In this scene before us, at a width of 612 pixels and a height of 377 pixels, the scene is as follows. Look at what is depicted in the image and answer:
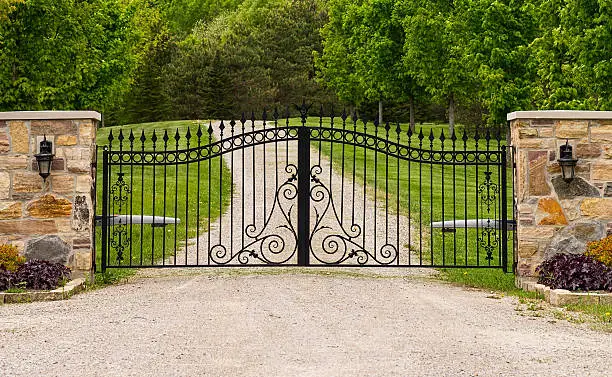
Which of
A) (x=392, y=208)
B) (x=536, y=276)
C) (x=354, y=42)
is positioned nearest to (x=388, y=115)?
(x=354, y=42)

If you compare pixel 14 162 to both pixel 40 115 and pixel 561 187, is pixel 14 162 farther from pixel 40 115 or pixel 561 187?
pixel 561 187

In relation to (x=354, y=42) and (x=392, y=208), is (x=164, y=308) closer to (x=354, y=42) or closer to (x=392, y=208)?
(x=392, y=208)

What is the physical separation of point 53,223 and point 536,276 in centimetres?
581

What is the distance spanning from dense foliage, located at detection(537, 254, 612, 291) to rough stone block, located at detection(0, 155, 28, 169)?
6.28 metres

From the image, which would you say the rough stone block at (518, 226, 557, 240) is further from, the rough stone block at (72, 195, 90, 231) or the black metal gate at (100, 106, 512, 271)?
the rough stone block at (72, 195, 90, 231)

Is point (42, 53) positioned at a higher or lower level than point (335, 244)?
higher

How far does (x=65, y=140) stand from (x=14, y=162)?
65 centimetres

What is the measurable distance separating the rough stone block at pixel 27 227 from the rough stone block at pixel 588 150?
20.7ft

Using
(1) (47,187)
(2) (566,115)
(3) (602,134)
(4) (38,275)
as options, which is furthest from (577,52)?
(4) (38,275)

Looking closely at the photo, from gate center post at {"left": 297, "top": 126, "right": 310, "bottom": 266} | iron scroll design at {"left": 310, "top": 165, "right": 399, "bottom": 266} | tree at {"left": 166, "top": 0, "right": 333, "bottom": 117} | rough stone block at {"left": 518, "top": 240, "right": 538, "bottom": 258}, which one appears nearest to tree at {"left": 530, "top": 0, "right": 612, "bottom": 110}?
iron scroll design at {"left": 310, "top": 165, "right": 399, "bottom": 266}

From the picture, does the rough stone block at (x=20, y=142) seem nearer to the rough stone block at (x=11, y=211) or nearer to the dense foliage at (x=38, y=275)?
the rough stone block at (x=11, y=211)

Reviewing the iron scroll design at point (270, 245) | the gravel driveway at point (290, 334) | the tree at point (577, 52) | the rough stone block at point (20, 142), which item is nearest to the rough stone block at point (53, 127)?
the rough stone block at point (20, 142)

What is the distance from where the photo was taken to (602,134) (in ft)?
32.0

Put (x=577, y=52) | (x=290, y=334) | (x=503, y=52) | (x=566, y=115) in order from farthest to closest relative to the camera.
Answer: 1. (x=503, y=52)
2. (x=577, y=52)
3. (x=566, y=115)
4. (x=290, y=334)
